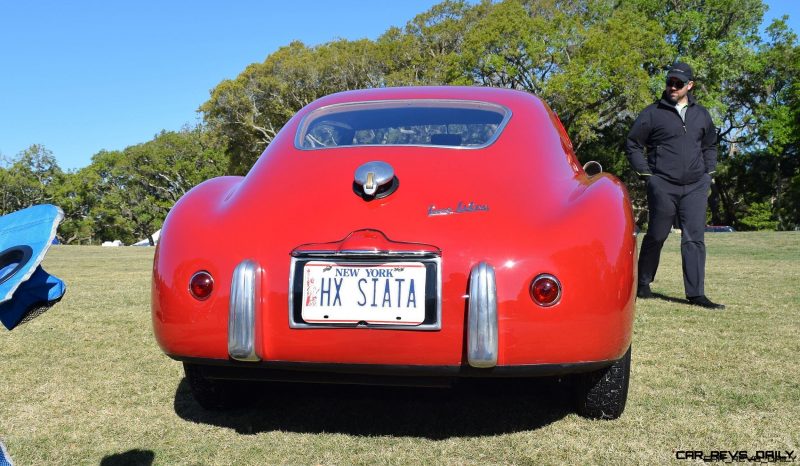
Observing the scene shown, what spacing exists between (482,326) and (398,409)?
984 millimetres

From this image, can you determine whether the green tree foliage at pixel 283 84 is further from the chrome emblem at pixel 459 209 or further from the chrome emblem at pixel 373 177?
the chrome emblem at pixel 459 209

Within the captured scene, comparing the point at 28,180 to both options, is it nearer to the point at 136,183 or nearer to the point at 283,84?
the point at 136,183

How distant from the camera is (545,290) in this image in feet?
8.57

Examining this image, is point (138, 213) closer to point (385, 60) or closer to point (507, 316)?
point (385, 60)

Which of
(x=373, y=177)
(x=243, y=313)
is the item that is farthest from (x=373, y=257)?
(x=243, y=313)

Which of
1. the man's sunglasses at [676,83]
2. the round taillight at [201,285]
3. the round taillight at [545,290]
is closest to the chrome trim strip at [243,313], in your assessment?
the round taillight at [201,285]

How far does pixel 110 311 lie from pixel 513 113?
4625 mm

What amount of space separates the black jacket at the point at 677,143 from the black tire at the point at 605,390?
11.2ft

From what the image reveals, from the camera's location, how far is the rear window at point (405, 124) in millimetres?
3389

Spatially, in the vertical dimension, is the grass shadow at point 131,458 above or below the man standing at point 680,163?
below

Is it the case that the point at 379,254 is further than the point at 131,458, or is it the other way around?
the point at 131,458

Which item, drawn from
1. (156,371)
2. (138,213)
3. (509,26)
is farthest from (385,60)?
(156,371)

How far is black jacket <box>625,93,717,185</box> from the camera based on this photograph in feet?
20.6

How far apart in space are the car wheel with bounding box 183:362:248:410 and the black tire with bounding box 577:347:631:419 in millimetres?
1519
